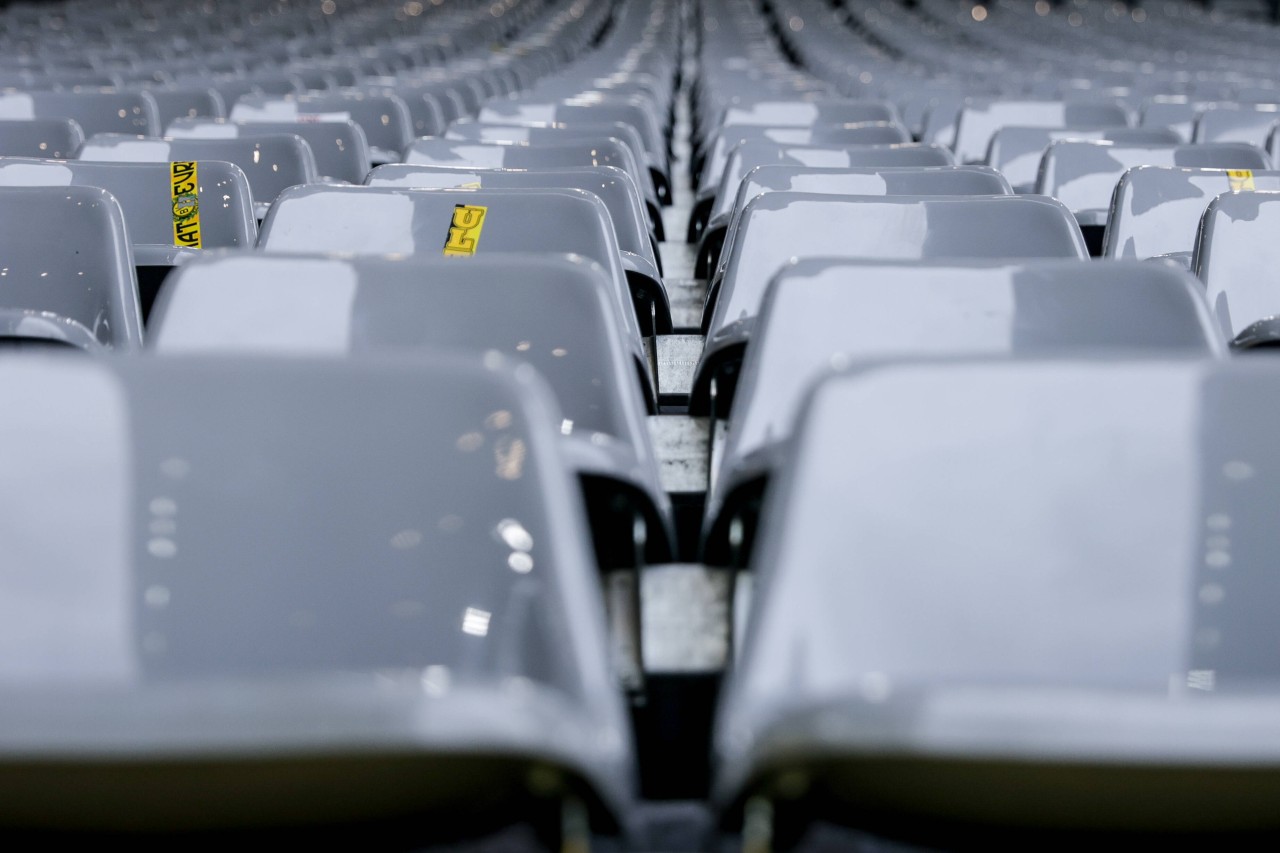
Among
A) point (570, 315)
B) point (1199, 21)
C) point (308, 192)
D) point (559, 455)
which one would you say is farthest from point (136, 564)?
point (1199, 21)

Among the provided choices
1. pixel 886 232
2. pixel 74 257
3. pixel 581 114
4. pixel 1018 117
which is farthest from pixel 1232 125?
pixel 74 257

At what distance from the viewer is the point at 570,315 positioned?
4.73ft

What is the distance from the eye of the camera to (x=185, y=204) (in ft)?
7.70

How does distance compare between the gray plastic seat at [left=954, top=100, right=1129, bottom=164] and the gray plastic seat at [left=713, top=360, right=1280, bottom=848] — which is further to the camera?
the gray plastic seat at [left=954, top=100, right=1129, bottom=164]

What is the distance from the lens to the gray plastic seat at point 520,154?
112 inches

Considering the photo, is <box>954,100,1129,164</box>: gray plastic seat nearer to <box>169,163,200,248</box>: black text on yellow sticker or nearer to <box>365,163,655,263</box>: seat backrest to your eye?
→ <box>365,163,655,263</box>: seat backrest

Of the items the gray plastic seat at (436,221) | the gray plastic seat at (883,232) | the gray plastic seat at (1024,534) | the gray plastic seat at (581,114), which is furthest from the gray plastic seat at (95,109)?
the gray plastic seat at (1024,534)

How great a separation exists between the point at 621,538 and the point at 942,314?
464 mm

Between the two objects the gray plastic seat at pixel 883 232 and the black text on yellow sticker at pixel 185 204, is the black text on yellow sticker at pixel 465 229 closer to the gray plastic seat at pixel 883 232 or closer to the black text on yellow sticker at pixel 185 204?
the gray plastic seat at pixel 883 232

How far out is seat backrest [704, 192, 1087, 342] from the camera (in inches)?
76.2

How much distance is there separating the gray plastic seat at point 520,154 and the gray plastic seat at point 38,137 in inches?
35.0

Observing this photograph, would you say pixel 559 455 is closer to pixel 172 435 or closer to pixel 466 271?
pixel 172 435

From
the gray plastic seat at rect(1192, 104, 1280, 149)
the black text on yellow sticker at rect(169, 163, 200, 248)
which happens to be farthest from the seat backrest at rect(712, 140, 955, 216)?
the gray plastic seat at rect(1192, 104, 1280, 149)

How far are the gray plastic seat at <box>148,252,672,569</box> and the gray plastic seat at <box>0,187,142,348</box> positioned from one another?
554 mm
